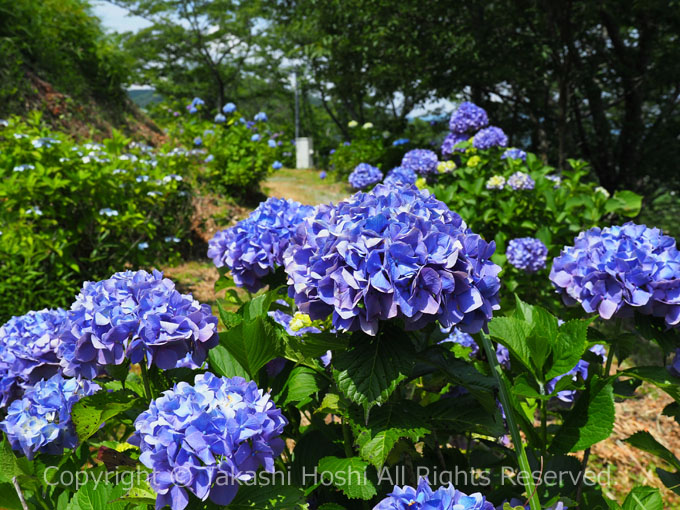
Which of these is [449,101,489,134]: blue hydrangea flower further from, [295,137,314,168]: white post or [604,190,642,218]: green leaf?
[295,137,314,168]: white post

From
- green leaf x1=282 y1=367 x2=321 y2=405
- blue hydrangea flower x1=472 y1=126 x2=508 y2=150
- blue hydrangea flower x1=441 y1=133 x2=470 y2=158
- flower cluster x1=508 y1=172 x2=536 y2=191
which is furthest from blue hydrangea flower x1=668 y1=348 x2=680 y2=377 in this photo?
blue hydrangea flower x1=441 y1=133 x2=470 y2=158

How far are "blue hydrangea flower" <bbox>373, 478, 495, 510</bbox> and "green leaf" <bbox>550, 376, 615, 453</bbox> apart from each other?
29 centimetres

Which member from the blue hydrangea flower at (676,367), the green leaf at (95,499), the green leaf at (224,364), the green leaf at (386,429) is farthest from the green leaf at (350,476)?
the blue hydrangea flower at (676,367)

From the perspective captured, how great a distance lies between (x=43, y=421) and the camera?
43.7 inches

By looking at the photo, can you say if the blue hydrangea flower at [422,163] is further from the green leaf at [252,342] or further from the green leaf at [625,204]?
the green leaf at [252,342]

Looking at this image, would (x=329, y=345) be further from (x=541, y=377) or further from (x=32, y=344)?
(x=32, y=344)

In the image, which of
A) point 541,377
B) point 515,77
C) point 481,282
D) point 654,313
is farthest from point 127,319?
point 515,77

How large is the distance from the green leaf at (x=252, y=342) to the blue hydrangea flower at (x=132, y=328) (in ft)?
0.16

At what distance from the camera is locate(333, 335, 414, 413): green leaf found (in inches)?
35.0

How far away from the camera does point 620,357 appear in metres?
1.35

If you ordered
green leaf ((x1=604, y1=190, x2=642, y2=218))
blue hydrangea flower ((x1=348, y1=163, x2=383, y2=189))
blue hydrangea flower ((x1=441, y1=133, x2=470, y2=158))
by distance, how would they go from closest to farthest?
green leaf ((x1=604, y1=190, x2=642, y2=218)) → blue hydrangea flower ((x1=441, y1=133, x2=470, y2=158)) → blue hydrangea flower ((x1=348, y1=163, x2=383, y2=189))

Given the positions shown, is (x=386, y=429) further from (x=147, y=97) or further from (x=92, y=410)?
(x=147, y=97)

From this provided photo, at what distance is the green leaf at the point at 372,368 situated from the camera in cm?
89

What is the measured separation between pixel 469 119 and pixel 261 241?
4062 millimetres
